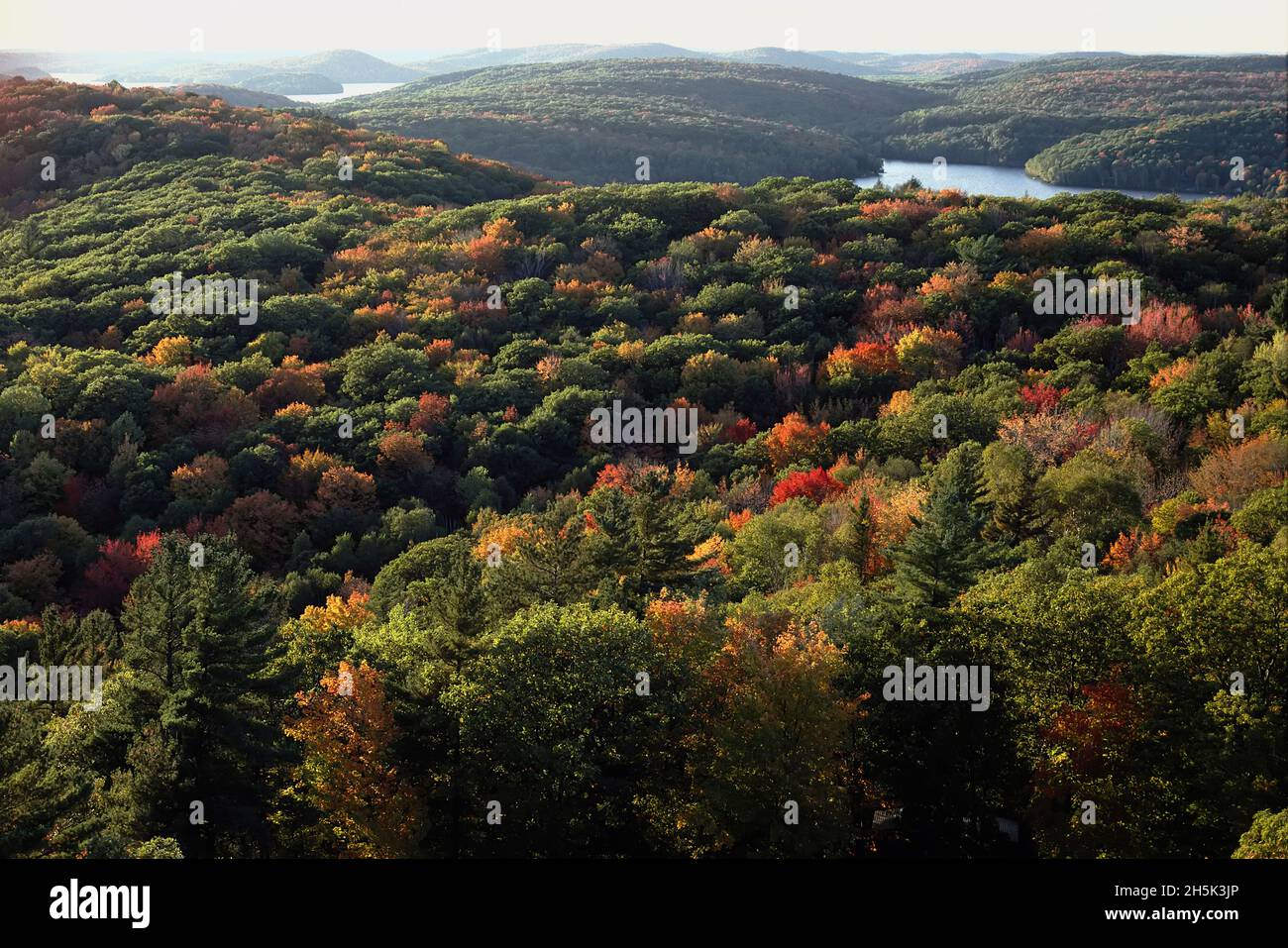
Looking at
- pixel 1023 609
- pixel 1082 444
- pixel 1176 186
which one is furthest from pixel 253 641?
pixel 1176 186

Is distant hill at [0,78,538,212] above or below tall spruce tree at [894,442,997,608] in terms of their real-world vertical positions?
above

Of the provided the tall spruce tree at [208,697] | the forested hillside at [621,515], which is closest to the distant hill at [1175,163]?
the forested hillside at [621,515]

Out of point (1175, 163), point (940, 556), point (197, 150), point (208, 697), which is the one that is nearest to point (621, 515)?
point (940, 556)

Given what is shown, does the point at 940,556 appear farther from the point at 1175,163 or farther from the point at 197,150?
the point at 1175,163

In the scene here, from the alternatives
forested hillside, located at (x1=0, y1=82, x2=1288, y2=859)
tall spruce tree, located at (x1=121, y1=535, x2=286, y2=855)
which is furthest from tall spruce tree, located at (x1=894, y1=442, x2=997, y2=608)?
tall spruce tree, located at (x1=121, y1=535, x2=286, y2=855)

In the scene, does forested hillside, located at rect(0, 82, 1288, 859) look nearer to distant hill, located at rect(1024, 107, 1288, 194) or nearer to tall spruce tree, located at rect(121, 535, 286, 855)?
tall spruce tree, located at rect(121, 535, 286, 855)

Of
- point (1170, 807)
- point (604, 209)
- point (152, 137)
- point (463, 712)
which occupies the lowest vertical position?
point (1170, 807)

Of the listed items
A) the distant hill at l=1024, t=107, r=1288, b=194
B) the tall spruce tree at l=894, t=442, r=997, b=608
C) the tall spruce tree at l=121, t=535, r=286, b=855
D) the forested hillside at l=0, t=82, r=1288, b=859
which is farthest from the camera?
the distant hill at l=1024, t=107, r=1288, b=194
